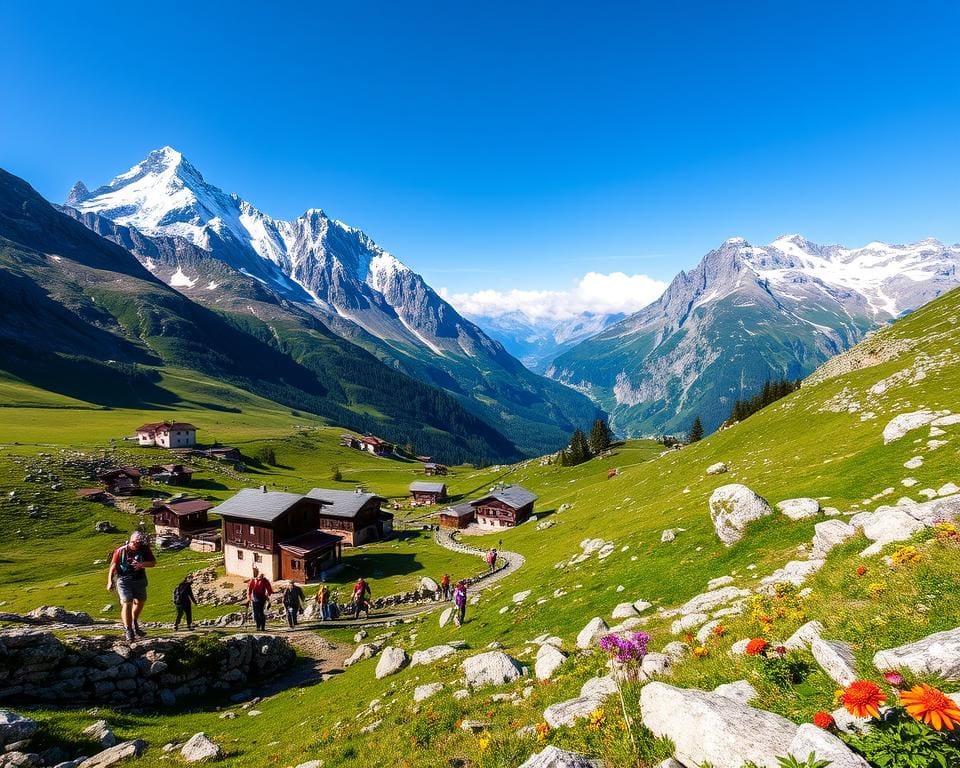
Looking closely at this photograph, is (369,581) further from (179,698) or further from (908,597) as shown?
(908,597)

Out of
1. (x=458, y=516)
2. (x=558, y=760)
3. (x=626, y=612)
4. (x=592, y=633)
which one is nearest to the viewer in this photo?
(x=558, y=760)

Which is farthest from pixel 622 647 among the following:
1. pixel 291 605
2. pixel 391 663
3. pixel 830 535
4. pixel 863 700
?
pixel 291 605

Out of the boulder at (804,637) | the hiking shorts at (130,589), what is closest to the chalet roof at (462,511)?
the hiking shorts at (130,589)

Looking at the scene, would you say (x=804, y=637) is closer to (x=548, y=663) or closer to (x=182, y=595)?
(x=548, y=663)

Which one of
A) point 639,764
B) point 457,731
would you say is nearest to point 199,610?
point 457,731

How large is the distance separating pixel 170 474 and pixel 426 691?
390ft

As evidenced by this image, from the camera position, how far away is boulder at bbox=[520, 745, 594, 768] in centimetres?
763

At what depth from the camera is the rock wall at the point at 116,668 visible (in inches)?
779

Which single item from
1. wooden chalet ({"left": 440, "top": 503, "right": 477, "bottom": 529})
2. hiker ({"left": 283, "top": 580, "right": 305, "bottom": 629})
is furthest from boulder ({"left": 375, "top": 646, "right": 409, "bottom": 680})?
wooden chalet ({"left": 440, "top": 503, "right": 477, "bottom": 529})

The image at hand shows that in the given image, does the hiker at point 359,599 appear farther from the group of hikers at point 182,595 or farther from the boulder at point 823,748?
the boulder at point 823,748

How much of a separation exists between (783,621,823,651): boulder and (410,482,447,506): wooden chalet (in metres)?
119

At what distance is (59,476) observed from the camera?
9169cm

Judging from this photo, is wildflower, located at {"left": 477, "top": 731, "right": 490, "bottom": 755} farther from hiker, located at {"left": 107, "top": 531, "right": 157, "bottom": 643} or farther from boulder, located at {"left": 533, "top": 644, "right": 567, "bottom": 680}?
hiker, located at {"left": 107, "top": 531, "right": 157, "bottom": 643}

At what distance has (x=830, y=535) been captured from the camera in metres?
17.0
